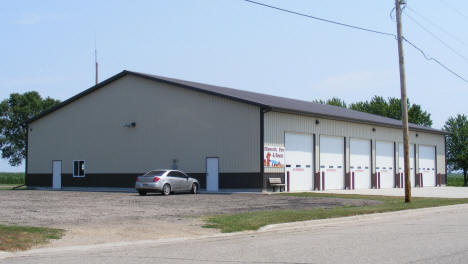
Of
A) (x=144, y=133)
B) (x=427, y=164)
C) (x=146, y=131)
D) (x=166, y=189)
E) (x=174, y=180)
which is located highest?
(x=146, y=131)

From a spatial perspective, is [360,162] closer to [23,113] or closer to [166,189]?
[166,189]

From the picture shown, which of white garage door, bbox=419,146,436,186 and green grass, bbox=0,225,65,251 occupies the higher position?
Result: white garage door, bbox=419,146,436,186

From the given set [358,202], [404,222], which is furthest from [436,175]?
[404,222]

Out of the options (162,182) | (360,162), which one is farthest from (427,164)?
(162,182)

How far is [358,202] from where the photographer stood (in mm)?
24734

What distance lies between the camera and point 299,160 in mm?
35125

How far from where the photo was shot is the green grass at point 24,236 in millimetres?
11172

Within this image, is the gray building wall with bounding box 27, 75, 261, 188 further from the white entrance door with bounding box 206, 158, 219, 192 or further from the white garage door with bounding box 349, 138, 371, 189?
the white garage door with bounding box 349, 138, 371, 189

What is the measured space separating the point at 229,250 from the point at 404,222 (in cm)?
800

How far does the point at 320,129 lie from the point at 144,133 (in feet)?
38.5

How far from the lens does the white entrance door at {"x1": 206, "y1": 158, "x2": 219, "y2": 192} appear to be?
34594mm

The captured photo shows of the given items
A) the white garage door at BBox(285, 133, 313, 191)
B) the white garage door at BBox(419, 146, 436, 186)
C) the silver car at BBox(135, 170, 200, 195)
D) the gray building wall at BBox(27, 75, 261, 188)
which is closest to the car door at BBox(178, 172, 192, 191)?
the silver car at BBox(135, 170, 200, 195)

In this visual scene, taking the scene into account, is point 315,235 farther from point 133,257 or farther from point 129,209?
point 129,209

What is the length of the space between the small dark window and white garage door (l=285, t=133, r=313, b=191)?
53.4 ft
